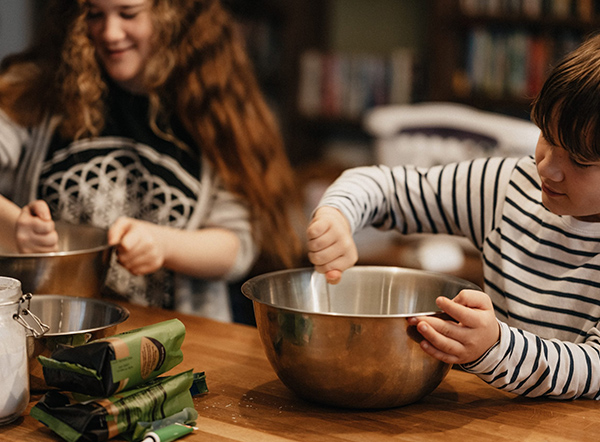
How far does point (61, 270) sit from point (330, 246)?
1.25 ft

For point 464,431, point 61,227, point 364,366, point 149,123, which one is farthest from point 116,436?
point 149,123

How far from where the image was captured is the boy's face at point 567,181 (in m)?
0.88

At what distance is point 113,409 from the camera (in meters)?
0.72

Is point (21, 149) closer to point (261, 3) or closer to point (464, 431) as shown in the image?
point (464, 431)

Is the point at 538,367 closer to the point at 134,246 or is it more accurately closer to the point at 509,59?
the point at 134,246

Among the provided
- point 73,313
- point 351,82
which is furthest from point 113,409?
point 351,82

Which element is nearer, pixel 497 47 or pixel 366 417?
pixel 366 417

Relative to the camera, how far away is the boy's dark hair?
841 mm

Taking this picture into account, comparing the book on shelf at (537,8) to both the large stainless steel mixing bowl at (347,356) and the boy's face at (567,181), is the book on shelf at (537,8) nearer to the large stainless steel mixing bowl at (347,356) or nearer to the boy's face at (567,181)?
the boy's face at (567,181)

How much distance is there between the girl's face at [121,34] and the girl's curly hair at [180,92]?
0.02 metres

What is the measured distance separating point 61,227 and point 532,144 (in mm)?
1390

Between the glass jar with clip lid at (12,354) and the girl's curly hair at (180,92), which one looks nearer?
the glass jar with clip lid at (12,354)

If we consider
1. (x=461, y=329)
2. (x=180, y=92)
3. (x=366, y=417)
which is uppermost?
(x=180, y=92)

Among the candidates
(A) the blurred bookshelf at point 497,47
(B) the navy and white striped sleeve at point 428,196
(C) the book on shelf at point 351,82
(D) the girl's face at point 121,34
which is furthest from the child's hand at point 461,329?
(C) the book on shelf at point 351,82
